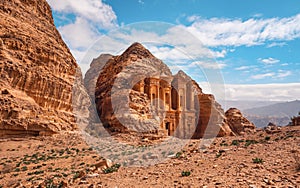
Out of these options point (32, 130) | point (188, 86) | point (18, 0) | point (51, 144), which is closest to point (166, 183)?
point (51, 144)

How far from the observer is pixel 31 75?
2481 centimetres

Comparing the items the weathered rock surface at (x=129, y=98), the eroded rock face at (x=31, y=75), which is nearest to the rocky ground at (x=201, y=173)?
the eroded rock face at (x=31, y=75)

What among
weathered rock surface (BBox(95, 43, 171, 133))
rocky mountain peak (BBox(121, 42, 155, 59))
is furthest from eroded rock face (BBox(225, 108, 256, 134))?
rocky mountain peak (BBox(121, 42, 155, 59))

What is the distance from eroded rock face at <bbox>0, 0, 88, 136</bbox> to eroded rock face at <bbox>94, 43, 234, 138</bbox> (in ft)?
19.5

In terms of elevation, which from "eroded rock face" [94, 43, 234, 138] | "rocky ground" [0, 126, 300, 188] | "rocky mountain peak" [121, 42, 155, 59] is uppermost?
"rocky mountain peak" [121, 42, 155, 59]

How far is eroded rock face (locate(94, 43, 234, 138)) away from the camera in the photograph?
28.6 metres

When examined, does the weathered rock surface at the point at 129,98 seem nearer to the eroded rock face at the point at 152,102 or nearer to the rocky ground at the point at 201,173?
the eroded rock face at the point at 152,102

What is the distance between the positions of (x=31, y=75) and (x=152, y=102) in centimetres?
1950

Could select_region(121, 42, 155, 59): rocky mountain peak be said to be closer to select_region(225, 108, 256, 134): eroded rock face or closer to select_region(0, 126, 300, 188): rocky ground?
select_region(225, 108, 256, 134): eroded rock face

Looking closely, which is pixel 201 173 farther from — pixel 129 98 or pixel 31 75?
pixel 31 75

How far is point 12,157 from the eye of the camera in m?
16.8

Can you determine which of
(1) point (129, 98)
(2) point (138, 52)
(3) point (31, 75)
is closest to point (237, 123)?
(2) point (138, 52)

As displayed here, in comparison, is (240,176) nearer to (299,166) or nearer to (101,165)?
(299,166)

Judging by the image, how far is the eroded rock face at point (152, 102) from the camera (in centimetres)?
2858
